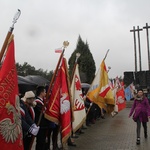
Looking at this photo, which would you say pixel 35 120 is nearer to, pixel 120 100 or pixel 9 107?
pixel 9 107

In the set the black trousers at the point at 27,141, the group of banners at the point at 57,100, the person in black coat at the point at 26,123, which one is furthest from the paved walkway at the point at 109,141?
the person in black coat at the point at 26,123

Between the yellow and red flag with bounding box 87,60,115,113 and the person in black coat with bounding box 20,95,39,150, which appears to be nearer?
the person in black coat with bounding box 20,95,39,150

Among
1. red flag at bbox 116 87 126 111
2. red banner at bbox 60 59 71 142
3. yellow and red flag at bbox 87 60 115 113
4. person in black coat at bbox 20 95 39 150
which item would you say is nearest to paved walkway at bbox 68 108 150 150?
yellow and red flag at bbox 87 60 115 113

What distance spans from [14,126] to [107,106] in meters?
6.85

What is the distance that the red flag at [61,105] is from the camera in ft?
20.2

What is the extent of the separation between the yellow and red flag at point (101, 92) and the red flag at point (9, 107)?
5.89 metres

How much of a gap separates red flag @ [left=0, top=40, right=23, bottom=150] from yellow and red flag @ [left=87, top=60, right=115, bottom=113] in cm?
589

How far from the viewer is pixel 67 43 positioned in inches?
253

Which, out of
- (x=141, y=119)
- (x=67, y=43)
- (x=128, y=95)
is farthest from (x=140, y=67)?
(x=67, y=43)

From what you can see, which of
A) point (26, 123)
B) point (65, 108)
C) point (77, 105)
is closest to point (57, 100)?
point (65, 108)

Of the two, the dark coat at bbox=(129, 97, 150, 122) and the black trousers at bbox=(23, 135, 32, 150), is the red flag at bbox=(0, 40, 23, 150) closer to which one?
the black trousers at bbox=(23, 135, 32, 150)

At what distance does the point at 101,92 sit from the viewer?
398 inches

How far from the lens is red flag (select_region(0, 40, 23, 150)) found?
12.8ft

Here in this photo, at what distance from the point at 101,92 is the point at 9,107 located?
637 cm
